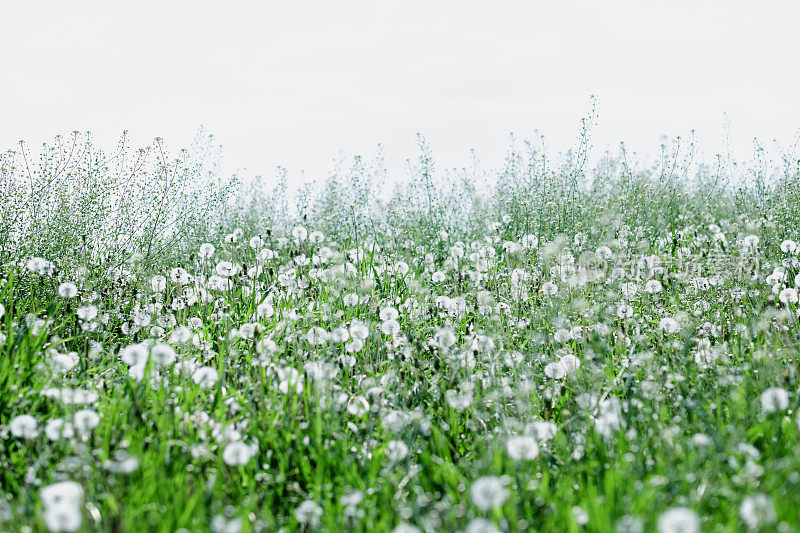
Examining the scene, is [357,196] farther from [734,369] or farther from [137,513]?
[137,513]

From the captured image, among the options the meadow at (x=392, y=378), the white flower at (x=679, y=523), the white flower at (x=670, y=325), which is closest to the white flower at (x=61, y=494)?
the meadow at (x=392, y=378)

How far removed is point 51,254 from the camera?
191 inches

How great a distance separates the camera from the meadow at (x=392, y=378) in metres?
2.09

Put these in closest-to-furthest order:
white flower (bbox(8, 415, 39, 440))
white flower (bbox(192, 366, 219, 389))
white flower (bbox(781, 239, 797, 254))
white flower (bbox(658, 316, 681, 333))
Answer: white flower (bbox(8, 415, 39, 440))
white flower (bbox(192, 366, 219, 389))
white flower (bbox(658, 316, 681, 333))
white flower (bbox(781, 239, 797, 254))

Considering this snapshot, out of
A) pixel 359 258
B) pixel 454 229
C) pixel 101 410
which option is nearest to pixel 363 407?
pixel 101 410

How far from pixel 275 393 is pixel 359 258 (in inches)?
106

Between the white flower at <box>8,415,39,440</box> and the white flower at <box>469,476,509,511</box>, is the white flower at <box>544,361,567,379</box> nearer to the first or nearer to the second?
the white flower at <box>469,476,509,511</box>

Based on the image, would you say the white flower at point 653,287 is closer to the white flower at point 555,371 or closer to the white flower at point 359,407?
the white flower at point 555,371

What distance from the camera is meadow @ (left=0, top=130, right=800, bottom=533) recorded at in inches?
82.4

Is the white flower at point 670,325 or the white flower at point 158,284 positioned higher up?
the white flower at point 158,284

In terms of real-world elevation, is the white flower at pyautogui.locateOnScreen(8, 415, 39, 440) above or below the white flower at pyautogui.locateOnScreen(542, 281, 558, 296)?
above

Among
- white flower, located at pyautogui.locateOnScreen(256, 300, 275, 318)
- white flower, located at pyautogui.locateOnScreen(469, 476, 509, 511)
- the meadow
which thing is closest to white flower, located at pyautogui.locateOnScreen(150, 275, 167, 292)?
the meadow

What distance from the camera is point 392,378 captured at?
329 centimetres

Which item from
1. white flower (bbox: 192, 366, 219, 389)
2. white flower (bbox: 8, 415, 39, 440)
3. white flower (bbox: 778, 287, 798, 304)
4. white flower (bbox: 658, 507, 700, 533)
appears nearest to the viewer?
white flower (bbox: 658, 507, 700, 533)
